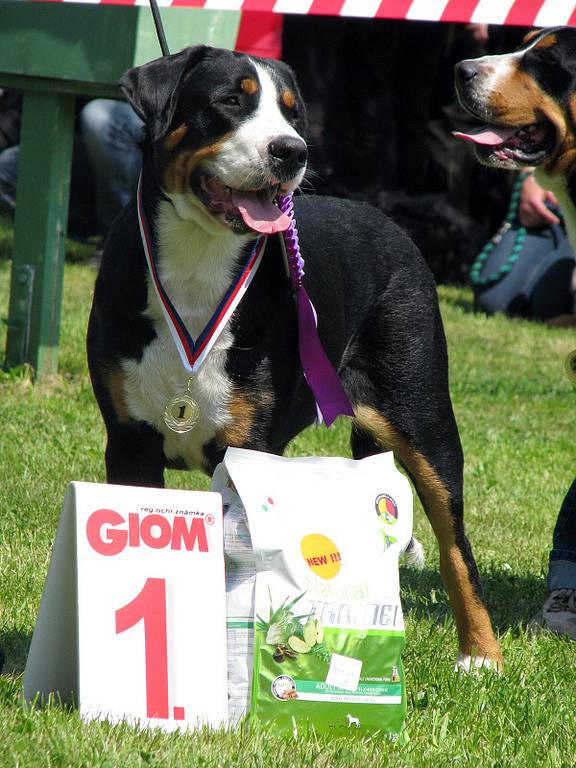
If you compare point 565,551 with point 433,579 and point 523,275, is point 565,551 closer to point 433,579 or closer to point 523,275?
point 433,579

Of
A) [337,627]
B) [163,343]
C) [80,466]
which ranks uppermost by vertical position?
[163,343]

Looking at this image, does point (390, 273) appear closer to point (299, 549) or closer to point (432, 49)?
point (299, 549)

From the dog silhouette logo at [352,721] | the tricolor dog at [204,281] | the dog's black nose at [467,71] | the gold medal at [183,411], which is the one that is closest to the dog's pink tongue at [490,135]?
the dog's black nose at [467,71]

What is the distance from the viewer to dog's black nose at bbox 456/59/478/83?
13.3ft

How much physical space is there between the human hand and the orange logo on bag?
7687mm

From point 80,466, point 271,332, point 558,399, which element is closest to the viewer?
point 271,332

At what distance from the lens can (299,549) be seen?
2932 millimetres

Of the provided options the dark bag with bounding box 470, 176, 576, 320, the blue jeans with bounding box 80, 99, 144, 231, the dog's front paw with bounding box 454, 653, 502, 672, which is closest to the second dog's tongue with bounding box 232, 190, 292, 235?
the dog's front paw with bounding box 454, 653, 502, 672

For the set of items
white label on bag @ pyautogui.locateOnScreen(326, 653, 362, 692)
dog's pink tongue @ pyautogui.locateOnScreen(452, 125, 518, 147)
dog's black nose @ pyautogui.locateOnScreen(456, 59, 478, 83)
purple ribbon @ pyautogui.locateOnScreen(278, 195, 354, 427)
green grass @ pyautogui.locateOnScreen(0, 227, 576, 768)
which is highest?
dog's black nose @ pyautogui.locateOnScreen(456, 59, 478, 83)

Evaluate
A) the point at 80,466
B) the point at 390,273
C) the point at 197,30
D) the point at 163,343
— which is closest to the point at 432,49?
the point at 197,30

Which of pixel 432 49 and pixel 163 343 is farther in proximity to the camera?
pixel 432 49

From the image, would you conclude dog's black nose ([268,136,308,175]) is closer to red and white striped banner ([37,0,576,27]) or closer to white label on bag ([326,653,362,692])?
white label on bag ([326,653,362,692])

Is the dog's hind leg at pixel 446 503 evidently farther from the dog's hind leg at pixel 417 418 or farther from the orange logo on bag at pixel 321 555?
the orange logo on bag at pixel 321 555

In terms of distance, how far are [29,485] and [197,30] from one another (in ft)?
8.12
